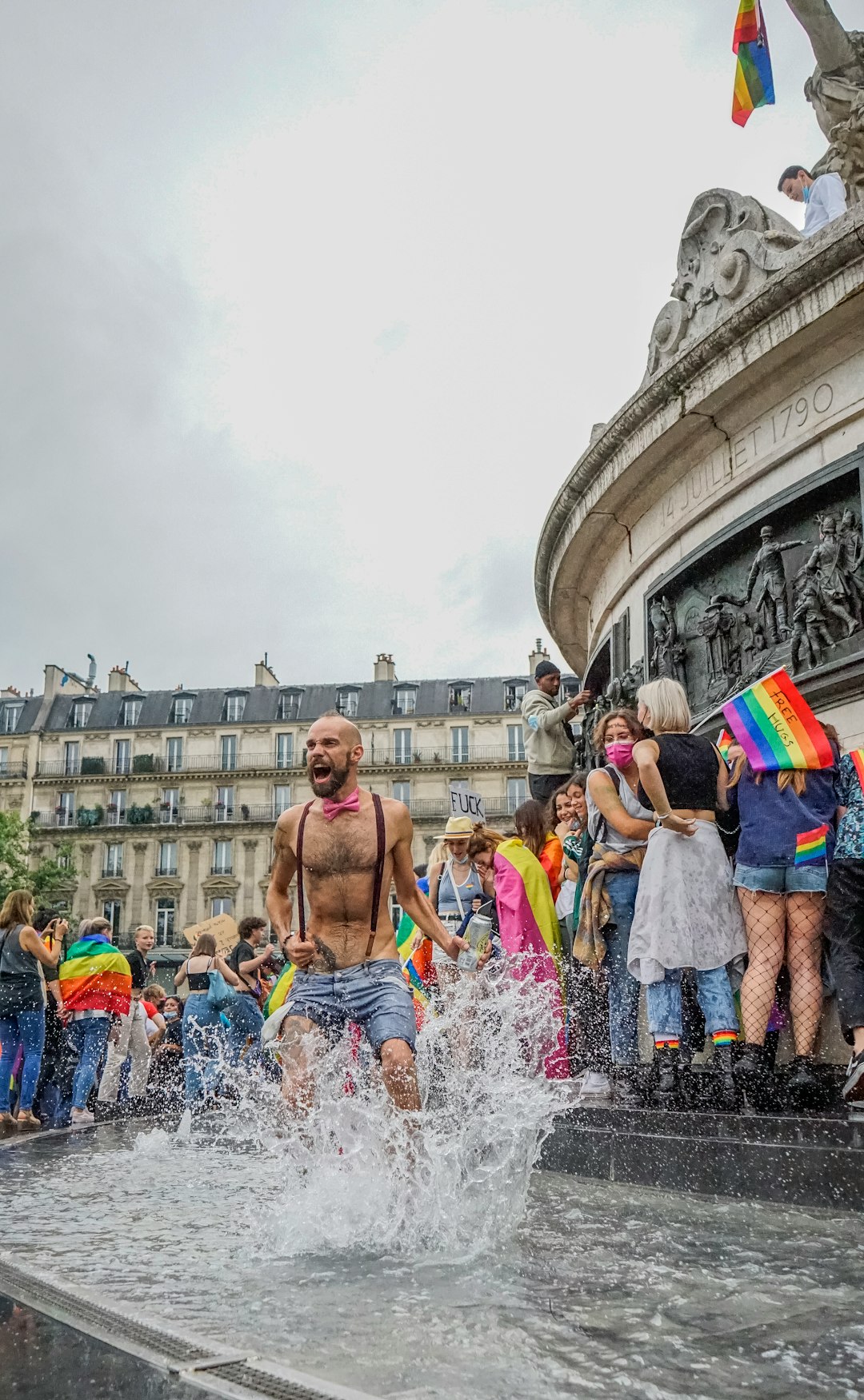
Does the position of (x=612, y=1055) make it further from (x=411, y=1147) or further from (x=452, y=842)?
(x=411, y=1147)

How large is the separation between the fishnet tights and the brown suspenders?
67.7 inches

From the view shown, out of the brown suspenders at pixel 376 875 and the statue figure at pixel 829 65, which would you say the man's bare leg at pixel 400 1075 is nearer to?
the brown suspenders at pixel 376 875

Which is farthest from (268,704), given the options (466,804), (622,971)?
(622,971)

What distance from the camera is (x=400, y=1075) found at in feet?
13.7

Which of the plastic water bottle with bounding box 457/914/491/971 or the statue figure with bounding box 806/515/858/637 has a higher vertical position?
the statue figure with bounding box 806/515/858/637

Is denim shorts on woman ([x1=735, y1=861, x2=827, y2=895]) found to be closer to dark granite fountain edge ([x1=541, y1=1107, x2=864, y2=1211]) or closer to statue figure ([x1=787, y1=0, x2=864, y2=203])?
dark granite fountain edge ([x1=541, y1=1107, x2=864, y2=1211])

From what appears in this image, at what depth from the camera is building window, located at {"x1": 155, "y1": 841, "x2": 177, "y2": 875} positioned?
6250 centimetres

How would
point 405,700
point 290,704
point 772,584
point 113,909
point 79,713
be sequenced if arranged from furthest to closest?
point 79,713 < point 405,700 < point 290,704 < point 113,909 < point 772,584

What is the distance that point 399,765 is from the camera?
62.2 m

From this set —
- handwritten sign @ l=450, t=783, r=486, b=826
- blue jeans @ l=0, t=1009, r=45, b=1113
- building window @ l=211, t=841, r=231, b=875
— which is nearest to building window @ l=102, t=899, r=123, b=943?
building window @ l=211, t=841, r=231, b=875

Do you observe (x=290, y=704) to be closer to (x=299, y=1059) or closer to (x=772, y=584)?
(x=772, y=584)

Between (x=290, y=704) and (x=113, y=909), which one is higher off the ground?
(x=290, y=704)

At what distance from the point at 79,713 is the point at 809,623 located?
63798mm

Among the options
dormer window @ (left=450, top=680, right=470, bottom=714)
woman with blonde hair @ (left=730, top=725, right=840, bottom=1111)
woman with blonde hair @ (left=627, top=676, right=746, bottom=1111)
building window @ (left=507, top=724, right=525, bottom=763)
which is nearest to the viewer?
woman with blonde hair @ (left=730, top=725, right=840, bottom=1111)
